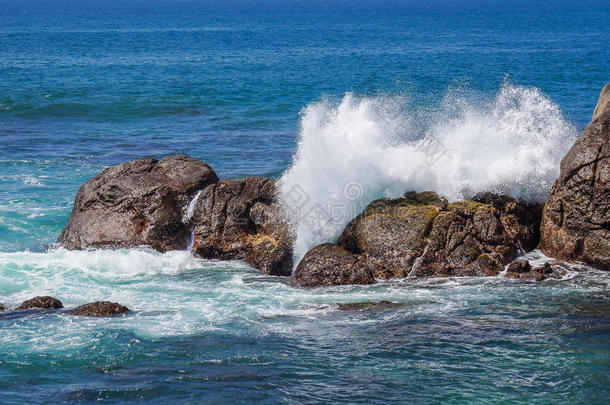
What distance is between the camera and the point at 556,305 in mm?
12617

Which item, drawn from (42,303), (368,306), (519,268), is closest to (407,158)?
(519,268)

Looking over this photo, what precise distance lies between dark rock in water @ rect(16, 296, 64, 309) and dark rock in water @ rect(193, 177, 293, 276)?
3592 mm

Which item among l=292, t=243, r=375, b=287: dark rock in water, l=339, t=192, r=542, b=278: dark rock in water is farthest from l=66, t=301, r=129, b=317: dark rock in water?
l=339, t=192, r=542, b=278: dark rock in water

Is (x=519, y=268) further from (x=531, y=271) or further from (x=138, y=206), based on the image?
(x=138, y=206)

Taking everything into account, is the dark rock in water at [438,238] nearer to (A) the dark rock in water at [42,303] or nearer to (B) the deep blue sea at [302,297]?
(B) the deep blue sea at [302,297]

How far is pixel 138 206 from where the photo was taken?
16.6m

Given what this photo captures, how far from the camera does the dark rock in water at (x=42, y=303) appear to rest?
1299 centimetres

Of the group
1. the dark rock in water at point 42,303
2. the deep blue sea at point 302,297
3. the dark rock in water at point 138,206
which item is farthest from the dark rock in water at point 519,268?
the dark rock in water at point 42,303

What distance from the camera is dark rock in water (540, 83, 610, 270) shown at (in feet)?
46.8

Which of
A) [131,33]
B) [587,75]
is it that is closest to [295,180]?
[587,75]

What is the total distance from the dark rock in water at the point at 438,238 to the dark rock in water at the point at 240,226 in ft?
4.69

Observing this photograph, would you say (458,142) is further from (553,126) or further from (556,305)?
(556,305)

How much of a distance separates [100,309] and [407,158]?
711cm

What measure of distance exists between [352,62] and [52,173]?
38.4 meters
